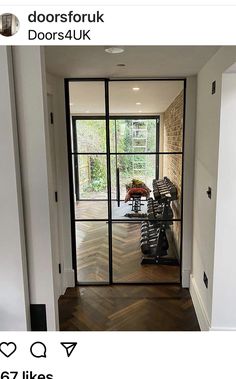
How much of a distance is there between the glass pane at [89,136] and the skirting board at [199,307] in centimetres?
178

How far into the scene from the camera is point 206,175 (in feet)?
8.25

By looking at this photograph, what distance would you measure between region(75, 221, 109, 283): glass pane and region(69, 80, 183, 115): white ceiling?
1334mm

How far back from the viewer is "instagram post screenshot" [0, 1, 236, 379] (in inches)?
25.4

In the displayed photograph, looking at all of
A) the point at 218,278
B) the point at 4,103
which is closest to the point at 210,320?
the point at 218,278

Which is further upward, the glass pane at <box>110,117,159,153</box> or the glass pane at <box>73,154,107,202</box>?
the glass pane at <box>110,117,159,153</box>

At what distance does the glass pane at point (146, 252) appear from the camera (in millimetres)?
3506

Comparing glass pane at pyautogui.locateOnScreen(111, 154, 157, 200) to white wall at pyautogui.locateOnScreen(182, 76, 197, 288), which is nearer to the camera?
white wall at pyautogui.locateOnScreen(182, 76, 197, 288)
